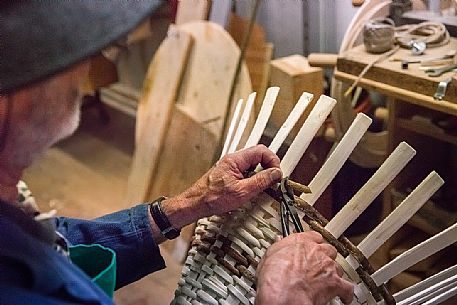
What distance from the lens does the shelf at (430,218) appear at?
1230 millimetres

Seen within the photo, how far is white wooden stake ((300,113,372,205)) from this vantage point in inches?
32.8

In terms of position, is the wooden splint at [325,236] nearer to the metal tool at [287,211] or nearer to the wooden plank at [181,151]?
the metal tool at [287,211]

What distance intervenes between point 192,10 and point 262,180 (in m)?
1.02

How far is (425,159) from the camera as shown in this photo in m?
1.27

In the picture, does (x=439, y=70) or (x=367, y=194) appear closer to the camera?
(x=367, y=194)

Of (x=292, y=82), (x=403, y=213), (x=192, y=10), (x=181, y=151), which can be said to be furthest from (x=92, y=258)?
(x=192, y=10)

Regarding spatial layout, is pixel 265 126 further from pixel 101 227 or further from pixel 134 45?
pixel 134 45

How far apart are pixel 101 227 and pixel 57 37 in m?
0.45

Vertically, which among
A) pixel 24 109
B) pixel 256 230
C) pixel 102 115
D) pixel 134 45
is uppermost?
pixel 24 109

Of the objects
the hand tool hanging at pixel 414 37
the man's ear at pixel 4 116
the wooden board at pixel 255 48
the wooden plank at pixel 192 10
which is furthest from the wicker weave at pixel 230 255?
the wooden plank at pixel 192 10

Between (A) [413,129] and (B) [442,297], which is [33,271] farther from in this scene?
(A) [413,129]

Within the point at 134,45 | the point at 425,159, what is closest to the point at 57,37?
the point at 425,159

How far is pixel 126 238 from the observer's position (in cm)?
96

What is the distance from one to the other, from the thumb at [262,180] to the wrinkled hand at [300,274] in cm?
9
